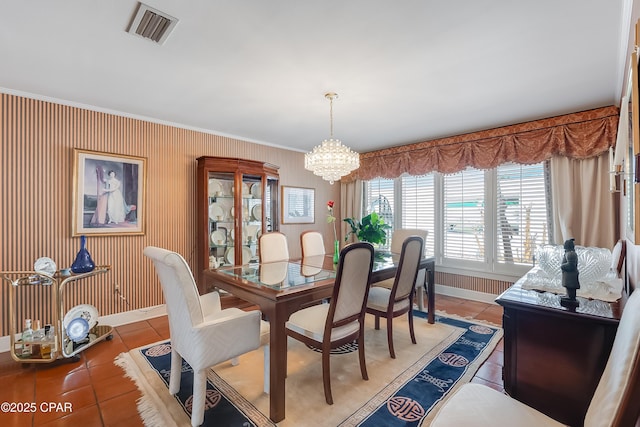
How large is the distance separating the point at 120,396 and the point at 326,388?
4.65 ft

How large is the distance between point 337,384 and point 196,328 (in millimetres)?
1118

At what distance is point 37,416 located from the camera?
5.81 ft

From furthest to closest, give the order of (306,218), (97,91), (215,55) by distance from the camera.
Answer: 1. (306,218)
2. (97,91)
3. (215,55)

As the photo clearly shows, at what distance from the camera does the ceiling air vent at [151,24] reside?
1.61 metres

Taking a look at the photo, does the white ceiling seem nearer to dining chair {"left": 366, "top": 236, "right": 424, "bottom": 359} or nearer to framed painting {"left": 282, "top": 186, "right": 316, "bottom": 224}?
dining chair {"left": 366, "top": 236, "right": 424, "bottom": 359}

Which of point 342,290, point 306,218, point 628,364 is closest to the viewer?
point 628,364

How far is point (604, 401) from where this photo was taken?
2.78 feet

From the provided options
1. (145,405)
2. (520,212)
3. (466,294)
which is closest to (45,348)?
(145,405)

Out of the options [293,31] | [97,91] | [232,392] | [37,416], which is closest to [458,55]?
[293,31]

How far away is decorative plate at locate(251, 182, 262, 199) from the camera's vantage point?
4.08 meters

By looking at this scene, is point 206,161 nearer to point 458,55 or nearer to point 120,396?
point 120,396

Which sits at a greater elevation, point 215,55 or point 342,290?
point 215,55

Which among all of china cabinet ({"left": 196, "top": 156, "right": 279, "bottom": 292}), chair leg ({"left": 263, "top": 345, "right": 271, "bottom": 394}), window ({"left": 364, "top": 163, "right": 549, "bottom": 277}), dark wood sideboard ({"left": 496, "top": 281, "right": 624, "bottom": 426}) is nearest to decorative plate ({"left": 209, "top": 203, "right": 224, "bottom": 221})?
china cabinet ({"left": 196, "top": 156, "right": 279, "bottom": 292})

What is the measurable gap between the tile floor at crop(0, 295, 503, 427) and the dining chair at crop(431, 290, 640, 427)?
1.08 meters
